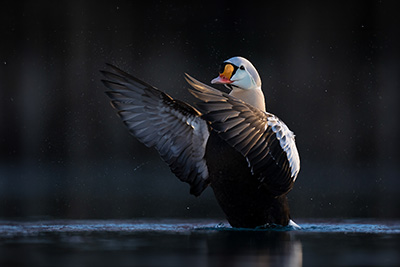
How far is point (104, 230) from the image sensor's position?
256 inches

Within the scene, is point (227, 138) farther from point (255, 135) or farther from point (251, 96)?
point (251, 96)

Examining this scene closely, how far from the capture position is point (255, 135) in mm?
6098

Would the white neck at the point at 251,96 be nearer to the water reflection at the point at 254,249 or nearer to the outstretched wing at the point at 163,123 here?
the outstretched wing at the point at 163,123

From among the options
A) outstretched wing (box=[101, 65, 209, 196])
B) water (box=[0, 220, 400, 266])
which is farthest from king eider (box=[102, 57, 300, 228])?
water (box=[0, 220, 400, 266])

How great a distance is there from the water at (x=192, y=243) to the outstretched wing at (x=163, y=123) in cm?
39

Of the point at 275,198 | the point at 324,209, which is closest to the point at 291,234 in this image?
the point at 275,198

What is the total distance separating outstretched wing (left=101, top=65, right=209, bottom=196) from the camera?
22.1 ft

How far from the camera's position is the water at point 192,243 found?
509cm

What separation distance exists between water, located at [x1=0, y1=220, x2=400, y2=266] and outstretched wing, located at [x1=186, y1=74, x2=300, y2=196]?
367 millimetres

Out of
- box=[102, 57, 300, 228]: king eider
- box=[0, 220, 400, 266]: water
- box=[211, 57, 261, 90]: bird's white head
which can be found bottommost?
box=[0, 220, 400, 266]: water

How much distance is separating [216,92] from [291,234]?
99 cm

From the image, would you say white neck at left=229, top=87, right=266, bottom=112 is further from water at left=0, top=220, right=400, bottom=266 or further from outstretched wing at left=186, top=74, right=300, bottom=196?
water at left=0, top=220, right=400, bottom=266

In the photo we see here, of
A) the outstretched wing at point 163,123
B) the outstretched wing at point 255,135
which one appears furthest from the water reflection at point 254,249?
the outstretched wing at point 163,123

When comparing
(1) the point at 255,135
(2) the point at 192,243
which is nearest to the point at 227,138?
(1) the point at 255,135
